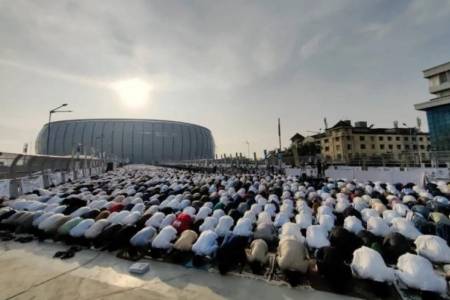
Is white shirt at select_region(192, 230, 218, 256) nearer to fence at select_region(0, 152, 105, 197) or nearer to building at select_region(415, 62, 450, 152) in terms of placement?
fence at select_region(0, 152, 105, 197)

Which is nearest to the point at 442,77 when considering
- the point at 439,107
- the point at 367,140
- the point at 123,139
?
the point at 439,107

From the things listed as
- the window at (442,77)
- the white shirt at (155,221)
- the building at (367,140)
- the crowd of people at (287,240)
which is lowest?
the crowd of people at (287,240)

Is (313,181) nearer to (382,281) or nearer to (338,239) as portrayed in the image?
(338,239)

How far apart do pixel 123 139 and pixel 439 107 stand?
115 metres

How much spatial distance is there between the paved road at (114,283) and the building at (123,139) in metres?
115

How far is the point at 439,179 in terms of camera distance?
1902 cm

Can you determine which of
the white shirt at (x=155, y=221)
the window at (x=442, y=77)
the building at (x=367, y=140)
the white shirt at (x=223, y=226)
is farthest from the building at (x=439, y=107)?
the white shirt at (x=155, y=221)

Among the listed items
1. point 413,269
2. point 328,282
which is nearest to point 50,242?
point 328,282

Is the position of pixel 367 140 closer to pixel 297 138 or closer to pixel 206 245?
pixel 297 138

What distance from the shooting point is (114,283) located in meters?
6.53

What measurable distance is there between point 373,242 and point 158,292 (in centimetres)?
634

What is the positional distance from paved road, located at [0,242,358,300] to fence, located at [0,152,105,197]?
1257 centimetres

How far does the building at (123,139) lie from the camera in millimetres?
118562

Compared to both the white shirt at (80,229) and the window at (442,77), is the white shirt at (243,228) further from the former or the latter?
the window at (442,77)
